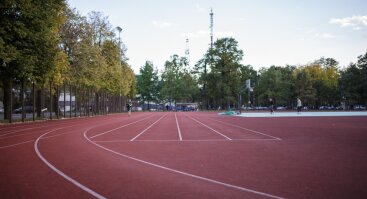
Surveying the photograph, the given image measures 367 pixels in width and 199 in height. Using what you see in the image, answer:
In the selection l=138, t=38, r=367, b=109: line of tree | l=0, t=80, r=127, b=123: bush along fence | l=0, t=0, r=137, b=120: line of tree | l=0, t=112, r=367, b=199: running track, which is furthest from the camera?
l=138, t=38, r=367, b=109: line of tree

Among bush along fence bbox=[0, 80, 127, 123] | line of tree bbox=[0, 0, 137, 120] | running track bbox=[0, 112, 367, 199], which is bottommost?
running track bbox=[0, 112, 367, 199]

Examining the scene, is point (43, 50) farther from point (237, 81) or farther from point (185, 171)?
point (237, 81)

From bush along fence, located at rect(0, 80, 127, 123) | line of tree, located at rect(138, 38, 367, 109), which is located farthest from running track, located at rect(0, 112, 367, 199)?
line of tree, located at rect(138, 38, 367, 109)

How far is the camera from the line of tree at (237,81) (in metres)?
87.0

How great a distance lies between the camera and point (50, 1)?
2986 centimetres

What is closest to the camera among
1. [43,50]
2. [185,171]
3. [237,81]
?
[185,171]

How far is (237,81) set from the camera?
8531cm

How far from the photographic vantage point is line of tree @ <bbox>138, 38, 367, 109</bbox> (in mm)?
87000

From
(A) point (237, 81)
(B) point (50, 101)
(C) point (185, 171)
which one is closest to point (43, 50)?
(B) point (50, 101)

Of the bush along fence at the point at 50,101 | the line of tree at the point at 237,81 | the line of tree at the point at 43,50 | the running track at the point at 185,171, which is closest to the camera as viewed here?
the running track at the point at 185,171

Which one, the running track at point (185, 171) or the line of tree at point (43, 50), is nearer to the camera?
the running track at point (185, 171)

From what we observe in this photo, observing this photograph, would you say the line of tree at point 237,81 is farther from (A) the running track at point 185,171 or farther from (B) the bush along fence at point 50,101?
(A) the running track at point 185,171

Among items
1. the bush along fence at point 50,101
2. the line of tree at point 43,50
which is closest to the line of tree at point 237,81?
the bush along fence at point 50,101

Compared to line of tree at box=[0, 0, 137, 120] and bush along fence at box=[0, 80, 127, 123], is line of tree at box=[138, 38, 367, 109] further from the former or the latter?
line of tree at box=[0, 0, 137, 120]
